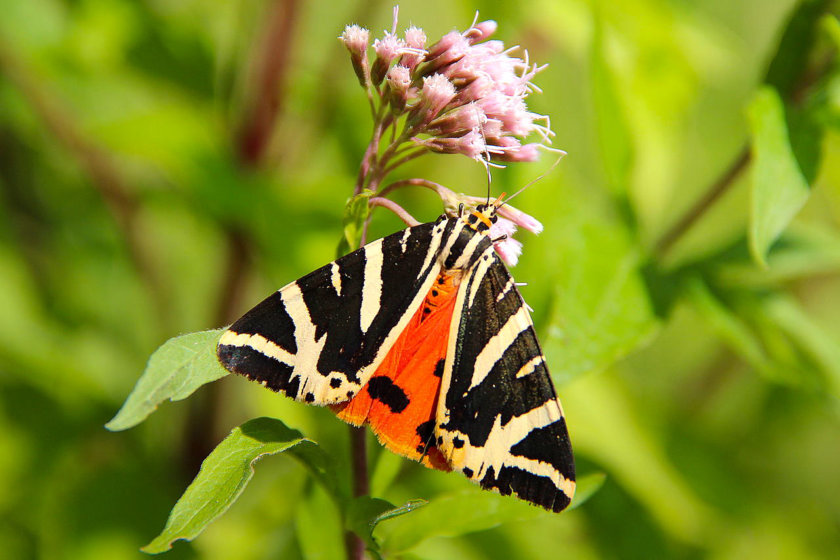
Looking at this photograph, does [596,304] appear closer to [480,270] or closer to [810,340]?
[480,270]

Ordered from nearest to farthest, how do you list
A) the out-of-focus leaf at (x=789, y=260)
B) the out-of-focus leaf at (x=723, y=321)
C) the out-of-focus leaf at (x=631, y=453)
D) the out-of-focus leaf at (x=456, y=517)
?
the out-of-focus leaf at (x=456, y=517), the out-of-focus leaf at (x=723, y=321), the out-of-focus leaf at (x=789, y=260), the out-of-focus leaf at (x=631, y=453)

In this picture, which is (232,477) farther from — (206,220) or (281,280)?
(206,220)

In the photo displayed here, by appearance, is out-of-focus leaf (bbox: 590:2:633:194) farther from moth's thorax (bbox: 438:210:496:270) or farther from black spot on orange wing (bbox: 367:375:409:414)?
black spot on orange wing (bbox: 367:375:409:414)

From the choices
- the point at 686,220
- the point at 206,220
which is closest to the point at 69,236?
the point at 206,220

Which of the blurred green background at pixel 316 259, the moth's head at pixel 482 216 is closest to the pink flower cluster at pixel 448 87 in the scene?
the moth's head at pixel 482 216

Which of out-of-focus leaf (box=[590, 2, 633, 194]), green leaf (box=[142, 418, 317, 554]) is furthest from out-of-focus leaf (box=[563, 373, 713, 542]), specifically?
green leaf (box=[142, 418, 317, 554])

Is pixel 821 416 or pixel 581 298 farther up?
pixel 581 298

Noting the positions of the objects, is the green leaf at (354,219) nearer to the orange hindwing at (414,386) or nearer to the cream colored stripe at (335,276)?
the cream colored stripe at (335,276)

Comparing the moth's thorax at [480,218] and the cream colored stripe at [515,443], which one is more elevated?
the moth's thorax at [480,218]
